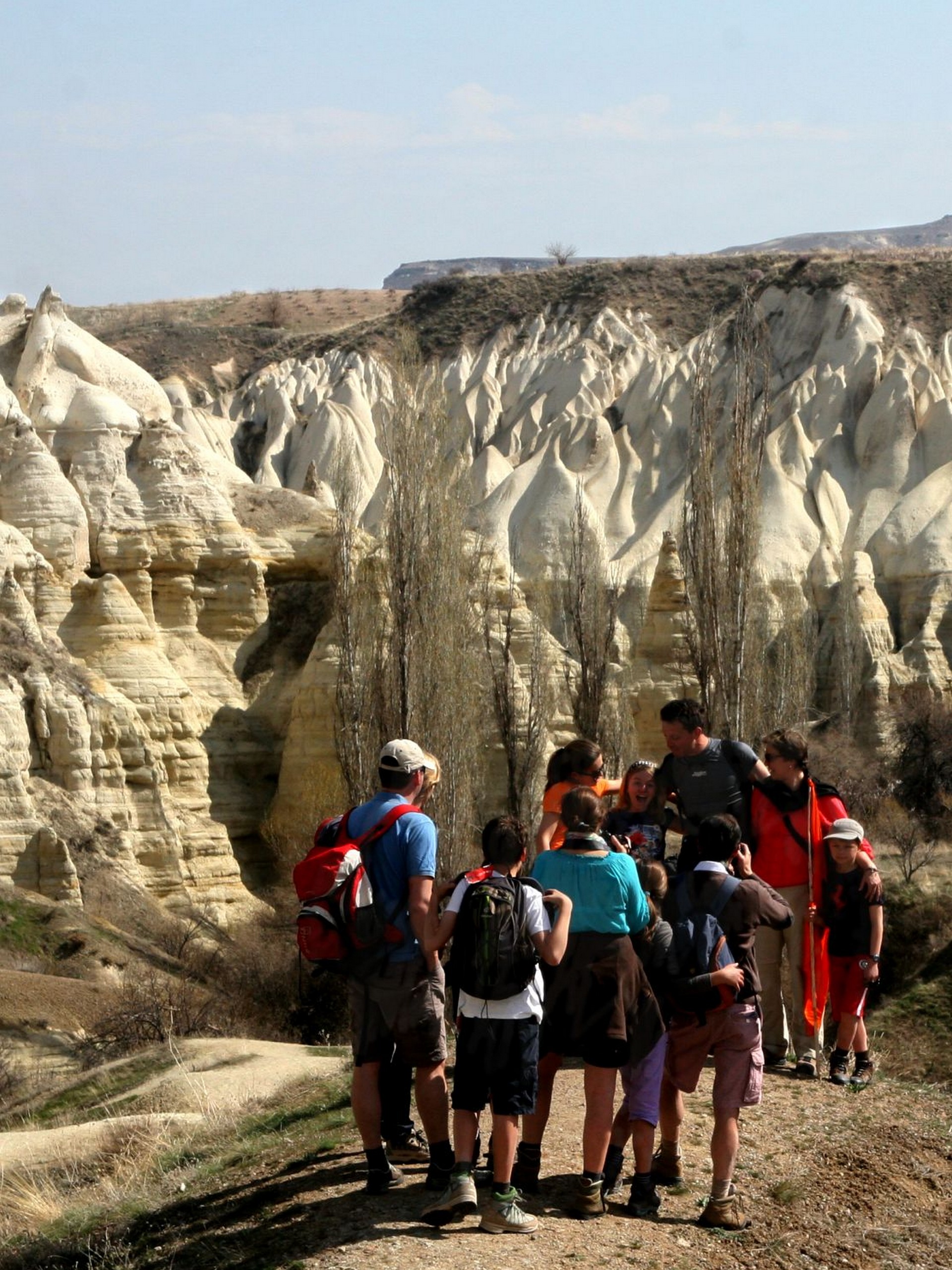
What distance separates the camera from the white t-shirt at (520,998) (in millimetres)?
6133

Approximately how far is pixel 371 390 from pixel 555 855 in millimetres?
→ 71158

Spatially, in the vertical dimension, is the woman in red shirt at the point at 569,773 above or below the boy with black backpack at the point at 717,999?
above

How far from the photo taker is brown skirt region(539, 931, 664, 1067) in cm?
636

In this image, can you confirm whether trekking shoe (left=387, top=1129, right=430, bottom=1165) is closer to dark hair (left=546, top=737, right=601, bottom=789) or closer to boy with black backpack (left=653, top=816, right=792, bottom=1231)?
boy with black backpack (left=653, top=816, right=792, bottom=1231)

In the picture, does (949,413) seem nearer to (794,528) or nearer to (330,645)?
(794,528)

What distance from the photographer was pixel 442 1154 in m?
6.57

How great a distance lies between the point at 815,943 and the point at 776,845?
57 centimetres

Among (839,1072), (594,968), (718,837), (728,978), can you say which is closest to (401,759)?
(594,968)

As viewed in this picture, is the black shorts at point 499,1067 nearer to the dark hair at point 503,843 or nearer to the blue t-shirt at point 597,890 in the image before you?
the blue t-shirt at point 597,890

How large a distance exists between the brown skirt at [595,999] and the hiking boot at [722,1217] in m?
0.71

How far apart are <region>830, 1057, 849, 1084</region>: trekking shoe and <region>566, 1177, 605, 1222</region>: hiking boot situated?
2.71 m

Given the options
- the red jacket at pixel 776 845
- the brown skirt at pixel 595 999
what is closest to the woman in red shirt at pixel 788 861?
the red jacket at pixel 776 845

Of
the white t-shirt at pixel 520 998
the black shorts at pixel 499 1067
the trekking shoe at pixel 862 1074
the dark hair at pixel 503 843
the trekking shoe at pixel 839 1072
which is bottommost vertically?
the trekking shoe at pixel 862 1074

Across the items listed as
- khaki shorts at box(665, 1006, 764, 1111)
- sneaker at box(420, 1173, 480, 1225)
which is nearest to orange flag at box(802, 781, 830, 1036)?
khaki shorts at box(665, 1006, 764, 1111)
